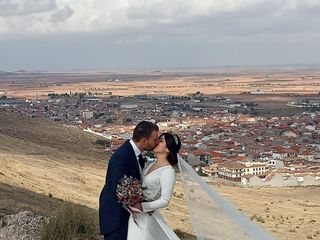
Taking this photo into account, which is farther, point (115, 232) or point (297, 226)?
point (297, 226)

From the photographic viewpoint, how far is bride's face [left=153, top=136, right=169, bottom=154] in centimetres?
422

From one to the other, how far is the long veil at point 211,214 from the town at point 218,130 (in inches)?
605

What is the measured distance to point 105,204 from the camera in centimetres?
425

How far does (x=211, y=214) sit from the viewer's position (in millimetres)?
4422

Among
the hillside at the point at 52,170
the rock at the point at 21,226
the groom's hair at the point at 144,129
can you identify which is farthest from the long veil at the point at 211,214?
the hillside at the point at 52,170

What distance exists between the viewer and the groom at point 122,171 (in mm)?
4125

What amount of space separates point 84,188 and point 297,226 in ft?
25.9

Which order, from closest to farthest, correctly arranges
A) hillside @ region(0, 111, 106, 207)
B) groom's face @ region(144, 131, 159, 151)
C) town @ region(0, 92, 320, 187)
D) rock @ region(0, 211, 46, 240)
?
groom's face @ region(144, 131, 159, 151)
rock @ region(0, 211, 46, 240)
hillside @ region(0, 111, 106, 207)
town @ region(0, 92, 320, 187)

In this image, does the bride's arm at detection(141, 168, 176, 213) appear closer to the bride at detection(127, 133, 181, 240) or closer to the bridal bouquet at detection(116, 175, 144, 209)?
the bride at detection(127, 133, 181, 240)

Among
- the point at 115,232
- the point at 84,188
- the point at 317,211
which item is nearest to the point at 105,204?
the point at 115,232

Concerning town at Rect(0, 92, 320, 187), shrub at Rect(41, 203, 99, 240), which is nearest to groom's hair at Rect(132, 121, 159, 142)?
shrub at Rect(41, 203, 99, 240)

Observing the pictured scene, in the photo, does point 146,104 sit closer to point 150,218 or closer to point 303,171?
point 303,171

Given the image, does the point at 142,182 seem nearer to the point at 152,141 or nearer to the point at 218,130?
the point at 152,141

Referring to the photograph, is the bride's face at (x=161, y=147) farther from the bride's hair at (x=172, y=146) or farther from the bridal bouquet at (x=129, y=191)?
the bridal bouquet at (x=129, y=191)
